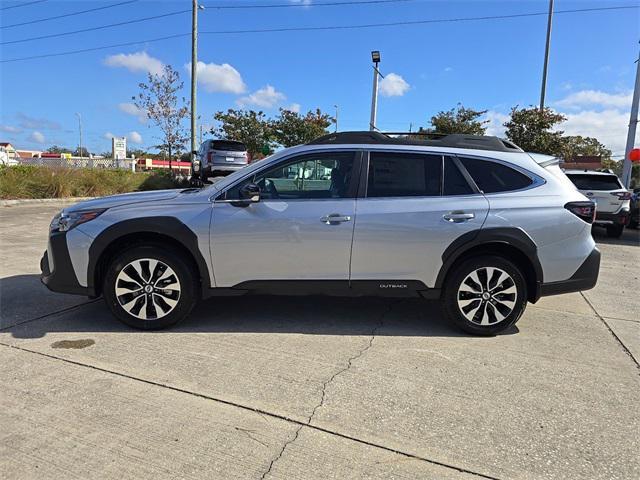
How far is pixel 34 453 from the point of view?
2.56m

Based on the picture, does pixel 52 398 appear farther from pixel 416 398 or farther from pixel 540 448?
pixel 540 448

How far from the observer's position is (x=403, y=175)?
14.4 feet

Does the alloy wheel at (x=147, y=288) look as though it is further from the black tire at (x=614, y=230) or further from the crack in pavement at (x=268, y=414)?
the black tire at (x=614, y=230)

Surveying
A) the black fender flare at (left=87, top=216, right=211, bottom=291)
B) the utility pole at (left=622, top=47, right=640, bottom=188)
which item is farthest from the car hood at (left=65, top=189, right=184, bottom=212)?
the utility pole at (left=622, top=47, right=640, bottom=188)

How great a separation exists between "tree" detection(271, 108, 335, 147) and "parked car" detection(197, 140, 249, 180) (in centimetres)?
1877

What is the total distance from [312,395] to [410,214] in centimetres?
182

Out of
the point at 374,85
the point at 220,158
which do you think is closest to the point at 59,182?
the point at 220,158

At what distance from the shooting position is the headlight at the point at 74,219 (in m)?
4.29

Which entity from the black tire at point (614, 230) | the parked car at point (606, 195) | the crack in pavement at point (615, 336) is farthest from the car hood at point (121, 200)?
the black tire at point (614, 230)

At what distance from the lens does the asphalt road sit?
101 inches

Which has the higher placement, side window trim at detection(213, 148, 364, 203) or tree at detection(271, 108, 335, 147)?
tree at detection(271, 108, 335, 147)

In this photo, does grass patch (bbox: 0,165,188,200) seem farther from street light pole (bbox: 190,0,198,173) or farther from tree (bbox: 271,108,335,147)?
tree (bbox: 271,108,335,147)

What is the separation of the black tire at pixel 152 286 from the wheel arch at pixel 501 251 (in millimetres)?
2304

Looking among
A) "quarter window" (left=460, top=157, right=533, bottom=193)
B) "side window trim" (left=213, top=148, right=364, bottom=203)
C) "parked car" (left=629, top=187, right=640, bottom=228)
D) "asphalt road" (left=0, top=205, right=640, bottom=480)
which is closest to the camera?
"asphalt road" (left=0, top=205, right=640, bottom=480)
